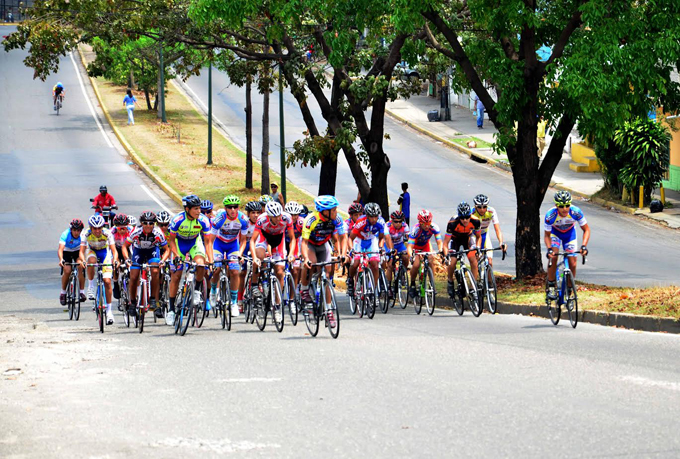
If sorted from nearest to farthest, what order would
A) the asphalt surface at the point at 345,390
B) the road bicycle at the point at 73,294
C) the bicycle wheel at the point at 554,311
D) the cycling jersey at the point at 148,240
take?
the asphalt surface at the point at 345,390, the bicycle wheel at the point at 554,311, the cycling jersey at the point at 148,240, the road bicycle at the point at 73,294

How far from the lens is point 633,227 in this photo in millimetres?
33375

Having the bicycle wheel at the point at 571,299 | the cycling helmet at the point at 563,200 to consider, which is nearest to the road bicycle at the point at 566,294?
the bicycle wheel at the point at 571,299

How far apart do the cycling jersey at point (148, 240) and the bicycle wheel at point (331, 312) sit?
345 centimetres

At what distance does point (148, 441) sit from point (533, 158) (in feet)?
45.6

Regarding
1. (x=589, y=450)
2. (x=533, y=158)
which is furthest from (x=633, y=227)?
(x=589, y=450)

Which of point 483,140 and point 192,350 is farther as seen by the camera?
point 483,140

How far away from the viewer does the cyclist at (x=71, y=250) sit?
18656 millimetres

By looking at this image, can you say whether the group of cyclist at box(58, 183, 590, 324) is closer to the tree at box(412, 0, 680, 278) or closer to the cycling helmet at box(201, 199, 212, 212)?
the cycling helmet at box(201, 199, 212, 212)

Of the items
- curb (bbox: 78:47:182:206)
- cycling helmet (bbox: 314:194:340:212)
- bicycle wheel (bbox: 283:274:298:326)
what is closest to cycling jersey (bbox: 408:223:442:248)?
bicycle wheel (bbox: 283:274:298:326)

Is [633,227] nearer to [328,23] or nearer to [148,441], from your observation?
[328,23]

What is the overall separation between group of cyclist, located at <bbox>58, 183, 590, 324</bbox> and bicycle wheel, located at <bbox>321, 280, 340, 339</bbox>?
426 mm

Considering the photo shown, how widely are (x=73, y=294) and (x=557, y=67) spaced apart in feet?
29.6

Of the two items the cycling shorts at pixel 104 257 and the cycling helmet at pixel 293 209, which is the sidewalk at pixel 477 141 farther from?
the cycling helmet at pixel 293 209

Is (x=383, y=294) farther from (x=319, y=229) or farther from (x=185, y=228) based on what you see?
(x=185, y=228)
